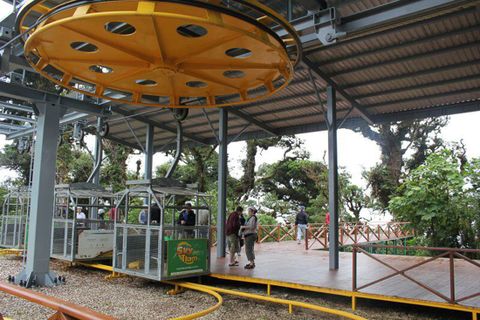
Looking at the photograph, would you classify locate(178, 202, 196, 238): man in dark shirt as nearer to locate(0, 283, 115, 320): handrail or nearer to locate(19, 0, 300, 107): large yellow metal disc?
locate(19, 0, 300, 107): large yellow metal disc

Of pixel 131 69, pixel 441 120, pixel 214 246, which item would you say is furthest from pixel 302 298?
pixel 441 120

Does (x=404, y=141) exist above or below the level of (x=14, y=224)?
above

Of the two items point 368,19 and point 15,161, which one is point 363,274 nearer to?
point 368,19

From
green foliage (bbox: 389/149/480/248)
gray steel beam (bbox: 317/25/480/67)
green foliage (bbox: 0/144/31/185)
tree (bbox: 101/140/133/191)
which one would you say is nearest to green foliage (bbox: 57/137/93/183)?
tree (bbox: 101/140/133/191)

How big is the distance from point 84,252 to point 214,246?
5.90m

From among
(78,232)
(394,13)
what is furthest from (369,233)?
(394,13)

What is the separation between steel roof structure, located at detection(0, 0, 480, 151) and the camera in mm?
6809

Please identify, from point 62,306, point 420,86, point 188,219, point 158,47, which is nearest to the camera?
point 62,306

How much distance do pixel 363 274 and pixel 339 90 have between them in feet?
16.1

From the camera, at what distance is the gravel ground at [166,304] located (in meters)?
7.40

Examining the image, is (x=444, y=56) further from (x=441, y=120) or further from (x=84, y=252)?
(x=441, y=120)

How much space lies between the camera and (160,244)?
29.1ft

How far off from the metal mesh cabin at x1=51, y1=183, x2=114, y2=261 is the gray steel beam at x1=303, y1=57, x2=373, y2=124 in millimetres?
7049

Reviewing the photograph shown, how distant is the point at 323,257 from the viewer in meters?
12.6
